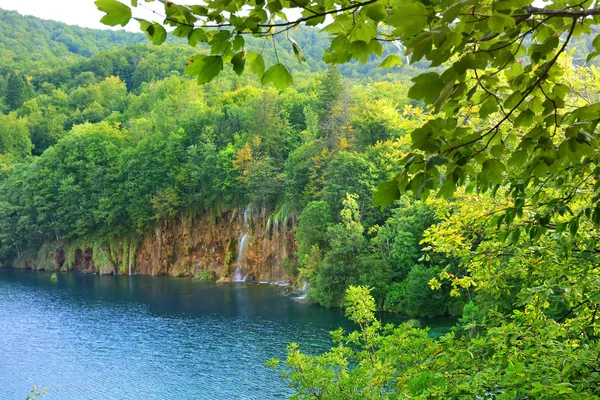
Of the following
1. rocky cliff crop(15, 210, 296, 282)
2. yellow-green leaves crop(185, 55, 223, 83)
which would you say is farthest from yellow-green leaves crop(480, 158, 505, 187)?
rocky cliff crop(15, 210, 296, 282)

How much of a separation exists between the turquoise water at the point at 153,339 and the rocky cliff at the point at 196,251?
3.44 m

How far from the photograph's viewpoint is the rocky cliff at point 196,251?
35562mm

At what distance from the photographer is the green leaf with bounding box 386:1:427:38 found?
148cm

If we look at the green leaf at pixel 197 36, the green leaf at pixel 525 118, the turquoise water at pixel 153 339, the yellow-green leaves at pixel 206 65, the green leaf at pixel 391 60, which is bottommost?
the turquoise water at pixel 153 339

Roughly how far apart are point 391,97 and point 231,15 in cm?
3756

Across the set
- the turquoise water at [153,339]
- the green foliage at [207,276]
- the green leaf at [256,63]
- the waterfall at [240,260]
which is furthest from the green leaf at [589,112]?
the green foliage at [207,276]

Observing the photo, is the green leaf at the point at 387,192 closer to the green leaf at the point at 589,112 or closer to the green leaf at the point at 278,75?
the green leaf at the point at 278,75

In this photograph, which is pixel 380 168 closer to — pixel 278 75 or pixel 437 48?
pixel 278 75

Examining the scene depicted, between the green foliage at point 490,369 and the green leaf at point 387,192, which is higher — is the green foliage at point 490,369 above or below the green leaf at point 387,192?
below

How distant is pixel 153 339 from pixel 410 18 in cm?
2182

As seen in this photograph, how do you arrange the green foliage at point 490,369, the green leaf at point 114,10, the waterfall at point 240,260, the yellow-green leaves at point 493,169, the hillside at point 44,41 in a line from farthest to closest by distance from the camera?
the hillside at point 44,41 < the waterfall at point 240,260 < the green foliage at point 490,369 < the yellow-green leaves at point 493,169 < the green leaf at point 114,10

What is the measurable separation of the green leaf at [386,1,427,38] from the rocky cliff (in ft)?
105

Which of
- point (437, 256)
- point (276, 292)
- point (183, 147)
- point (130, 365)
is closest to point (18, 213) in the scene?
point (183, 147)

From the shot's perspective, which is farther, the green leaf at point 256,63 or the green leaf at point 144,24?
the green leaf at point 256,63
